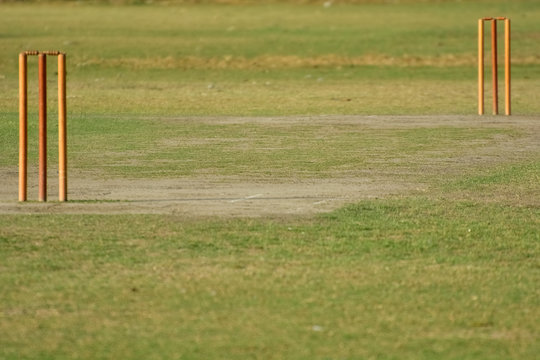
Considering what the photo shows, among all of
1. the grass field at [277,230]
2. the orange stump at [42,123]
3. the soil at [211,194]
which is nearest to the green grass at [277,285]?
the grass field at [277,230]

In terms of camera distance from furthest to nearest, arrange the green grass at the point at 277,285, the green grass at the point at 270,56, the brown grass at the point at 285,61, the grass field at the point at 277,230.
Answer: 1. the brown grass at the point at 285,61
2. the green grass at the point at 270,56
3. the grass field at the point at 277,230
4. the green grass at the point at 277,285

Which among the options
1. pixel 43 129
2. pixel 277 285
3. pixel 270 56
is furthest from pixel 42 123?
pixel 270 56

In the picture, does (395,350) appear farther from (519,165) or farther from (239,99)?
(239,99)

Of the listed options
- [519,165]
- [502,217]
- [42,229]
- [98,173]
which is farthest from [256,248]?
[519,165]

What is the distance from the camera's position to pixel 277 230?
459 inches

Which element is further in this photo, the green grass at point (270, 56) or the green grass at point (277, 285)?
the green grass at point (270, 56)

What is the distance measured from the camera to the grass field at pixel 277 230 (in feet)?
26.4

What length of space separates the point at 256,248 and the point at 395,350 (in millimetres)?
3346

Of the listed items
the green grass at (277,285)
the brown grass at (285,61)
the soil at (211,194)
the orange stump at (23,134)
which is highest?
the brown grass at (285,61)

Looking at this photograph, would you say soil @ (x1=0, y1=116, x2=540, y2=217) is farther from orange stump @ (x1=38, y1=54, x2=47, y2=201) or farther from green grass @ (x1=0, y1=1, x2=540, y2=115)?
green grass @ (x1=0, y1=1, x2=540, y2=115)

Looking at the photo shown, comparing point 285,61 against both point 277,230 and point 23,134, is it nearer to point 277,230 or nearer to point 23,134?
point 23,134

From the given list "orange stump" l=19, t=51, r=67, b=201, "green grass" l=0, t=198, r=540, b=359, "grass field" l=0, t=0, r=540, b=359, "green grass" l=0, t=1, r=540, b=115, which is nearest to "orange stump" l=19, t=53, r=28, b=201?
"orange stump" l=19, t=51, r=67, b=201

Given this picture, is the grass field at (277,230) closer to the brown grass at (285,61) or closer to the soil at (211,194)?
the soil at (211,194)

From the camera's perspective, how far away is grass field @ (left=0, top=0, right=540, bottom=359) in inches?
317
